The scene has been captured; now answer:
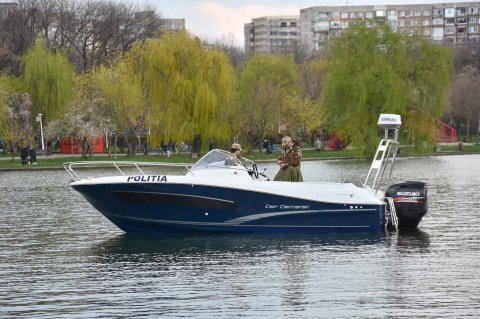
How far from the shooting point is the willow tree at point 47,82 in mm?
84938

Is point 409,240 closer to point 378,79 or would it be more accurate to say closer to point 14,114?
point 378,79

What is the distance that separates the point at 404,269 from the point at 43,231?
38.8 feet

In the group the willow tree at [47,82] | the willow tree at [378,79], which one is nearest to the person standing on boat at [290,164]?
the willow tree at [378,79]

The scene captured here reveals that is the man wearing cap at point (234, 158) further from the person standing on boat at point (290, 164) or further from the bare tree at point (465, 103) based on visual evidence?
the bare tree at point (465, 103)

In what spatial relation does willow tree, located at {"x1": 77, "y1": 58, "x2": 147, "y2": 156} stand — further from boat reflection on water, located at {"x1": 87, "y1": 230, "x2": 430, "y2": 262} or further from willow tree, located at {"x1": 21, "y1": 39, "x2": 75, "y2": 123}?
boat reflection on water, located at {"x1": 87, "y1": 230, "x2": 430, "y2": 262}

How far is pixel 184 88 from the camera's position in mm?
76688

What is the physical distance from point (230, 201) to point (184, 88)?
171 ft

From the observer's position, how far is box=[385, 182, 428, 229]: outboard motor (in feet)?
86.3

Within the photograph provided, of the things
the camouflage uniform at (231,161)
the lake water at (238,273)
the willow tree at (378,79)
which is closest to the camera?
the lake water at (238,273)

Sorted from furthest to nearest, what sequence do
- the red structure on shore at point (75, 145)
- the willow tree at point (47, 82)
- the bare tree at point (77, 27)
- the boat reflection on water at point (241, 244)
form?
1. the bare tree at point (77, 27)
2. the red structure on shore at point (75, 145)
3. the willow tree at point (47, 82)
4. the boat reflection on water at point (241, 244)

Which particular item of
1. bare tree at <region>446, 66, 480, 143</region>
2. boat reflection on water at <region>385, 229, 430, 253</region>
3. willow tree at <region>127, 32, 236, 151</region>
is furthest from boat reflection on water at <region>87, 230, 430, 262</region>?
bare tree at <region>446, 66, 480, 143</region>

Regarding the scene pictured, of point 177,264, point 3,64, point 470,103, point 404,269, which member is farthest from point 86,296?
point 470,103

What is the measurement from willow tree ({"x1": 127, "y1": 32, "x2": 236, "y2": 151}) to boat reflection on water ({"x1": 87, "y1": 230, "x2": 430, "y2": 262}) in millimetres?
50748

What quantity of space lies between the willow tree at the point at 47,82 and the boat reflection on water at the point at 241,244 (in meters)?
59.8
